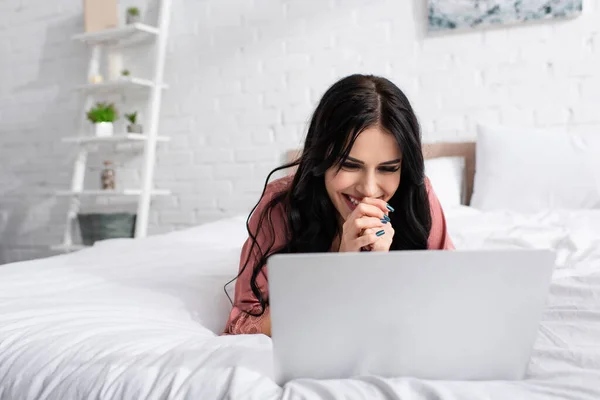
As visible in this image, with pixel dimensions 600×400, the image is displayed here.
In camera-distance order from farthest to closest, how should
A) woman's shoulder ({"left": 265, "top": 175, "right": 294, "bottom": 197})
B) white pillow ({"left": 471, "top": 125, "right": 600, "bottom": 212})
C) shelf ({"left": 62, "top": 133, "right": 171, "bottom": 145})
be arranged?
1. shelf ({"left": 62, "top": 133, "right": 171, "bottom": 145})
2. white pillow ({"left": 471, "top": 125, "right": 600, "bottom": 212})
3. woman's shoulder ({"left": 265, "top": 175, "right": 294, "bottom": 197})

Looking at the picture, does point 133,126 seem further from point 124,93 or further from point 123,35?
point 123,35

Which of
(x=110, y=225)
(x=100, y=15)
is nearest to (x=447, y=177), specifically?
(x=110, y=225)

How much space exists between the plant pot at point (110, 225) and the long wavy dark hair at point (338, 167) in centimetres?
199

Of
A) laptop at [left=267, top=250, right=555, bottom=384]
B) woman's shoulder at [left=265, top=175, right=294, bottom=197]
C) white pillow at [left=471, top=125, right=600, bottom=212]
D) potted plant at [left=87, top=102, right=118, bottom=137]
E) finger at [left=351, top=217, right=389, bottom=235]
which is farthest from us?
potted plant at [left=87, top=102, right=118, bottom=137]

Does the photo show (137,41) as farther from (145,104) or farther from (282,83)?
(282,83)

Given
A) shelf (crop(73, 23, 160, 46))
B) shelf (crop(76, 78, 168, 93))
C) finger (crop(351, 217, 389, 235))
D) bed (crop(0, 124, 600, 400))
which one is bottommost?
bed (crop(0, 124, 600, 400))

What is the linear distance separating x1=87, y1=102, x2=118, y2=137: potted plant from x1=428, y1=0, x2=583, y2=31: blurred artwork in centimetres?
167

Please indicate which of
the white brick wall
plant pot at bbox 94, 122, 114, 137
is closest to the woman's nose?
the white brick wall

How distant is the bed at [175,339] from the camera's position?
65cm

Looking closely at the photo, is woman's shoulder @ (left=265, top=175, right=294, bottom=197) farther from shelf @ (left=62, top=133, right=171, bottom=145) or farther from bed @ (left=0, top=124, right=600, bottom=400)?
shelf @ (left=62, top=133, right=171, bottom=145)

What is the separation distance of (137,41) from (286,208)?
2.50m

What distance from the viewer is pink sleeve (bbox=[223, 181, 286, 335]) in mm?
979

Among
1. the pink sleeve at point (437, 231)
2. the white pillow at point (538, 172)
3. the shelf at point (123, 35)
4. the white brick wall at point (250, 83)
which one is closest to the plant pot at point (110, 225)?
the white brick wall at point (250, 83)

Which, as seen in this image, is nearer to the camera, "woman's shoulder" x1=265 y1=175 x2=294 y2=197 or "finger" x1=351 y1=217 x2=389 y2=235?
"finger" x1=351 y1=217 x2=389 y2=235
